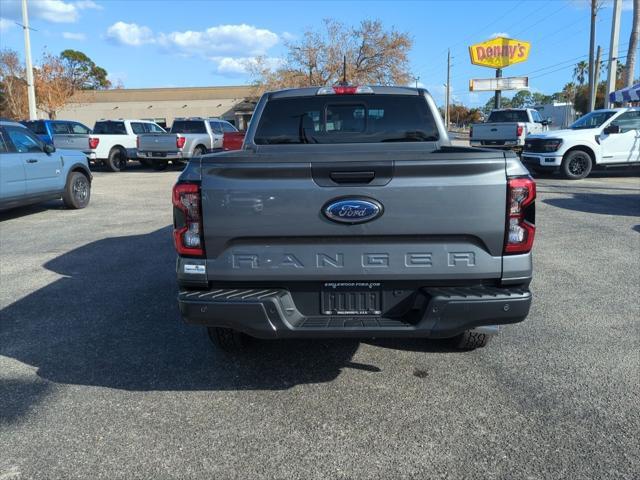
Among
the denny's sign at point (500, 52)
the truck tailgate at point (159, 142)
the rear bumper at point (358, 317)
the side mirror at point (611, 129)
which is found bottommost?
the rear bumper at point (358, 317)

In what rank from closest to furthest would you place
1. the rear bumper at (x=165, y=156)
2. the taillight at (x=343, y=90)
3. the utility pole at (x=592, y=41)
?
the taillight at (x=343, y=90) < the rear bumper at (x=165, y=156) < the utility pole at (x=592, y=41)

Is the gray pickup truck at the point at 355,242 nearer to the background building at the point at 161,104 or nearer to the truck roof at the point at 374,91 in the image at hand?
the truck roof at the point at 374,91

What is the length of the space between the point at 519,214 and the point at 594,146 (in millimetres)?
14058

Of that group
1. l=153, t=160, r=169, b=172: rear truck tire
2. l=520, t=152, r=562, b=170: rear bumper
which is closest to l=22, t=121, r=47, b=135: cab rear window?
l=153, t=160, r=169, b=172: rear truck tire

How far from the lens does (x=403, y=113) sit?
4.89 metres

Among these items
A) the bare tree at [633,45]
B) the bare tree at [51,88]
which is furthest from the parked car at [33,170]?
the bare tree at [51,88]

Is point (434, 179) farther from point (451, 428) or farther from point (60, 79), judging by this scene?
point (60, 79)

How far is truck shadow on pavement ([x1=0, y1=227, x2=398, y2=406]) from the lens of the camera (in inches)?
151

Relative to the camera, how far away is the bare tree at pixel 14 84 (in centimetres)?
5200

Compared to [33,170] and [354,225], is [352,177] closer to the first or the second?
[354,225]

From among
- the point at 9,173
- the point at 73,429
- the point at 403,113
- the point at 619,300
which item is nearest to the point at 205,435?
the point at 73,429

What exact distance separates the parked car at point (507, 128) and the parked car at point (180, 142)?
10.4 m

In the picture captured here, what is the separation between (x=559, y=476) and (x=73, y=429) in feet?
8.93

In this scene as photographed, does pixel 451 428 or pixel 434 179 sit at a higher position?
pixel 434 179
